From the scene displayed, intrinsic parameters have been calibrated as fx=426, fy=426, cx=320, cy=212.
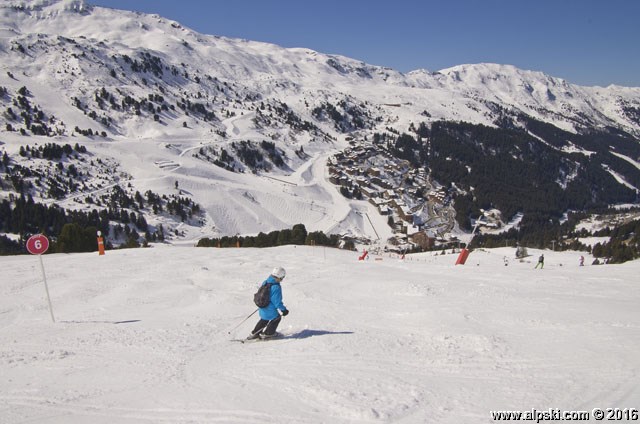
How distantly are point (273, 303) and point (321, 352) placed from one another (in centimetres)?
191

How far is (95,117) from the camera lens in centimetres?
14525

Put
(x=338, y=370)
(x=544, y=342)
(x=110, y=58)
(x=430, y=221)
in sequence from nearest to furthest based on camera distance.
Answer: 1. (x=338, y=370)
2. (x=544, y=342)
3. (x=430, y=221)
4. (x=110, y=58)

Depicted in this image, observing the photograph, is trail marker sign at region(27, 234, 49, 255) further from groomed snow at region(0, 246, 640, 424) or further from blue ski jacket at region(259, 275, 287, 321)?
blue ski jacket at region(259, 275, 287, 321)

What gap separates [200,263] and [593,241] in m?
87.2

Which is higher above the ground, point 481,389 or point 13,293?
point 13,293

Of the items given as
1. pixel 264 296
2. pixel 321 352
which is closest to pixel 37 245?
pixel 264 296

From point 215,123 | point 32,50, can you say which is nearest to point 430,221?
point 215,123

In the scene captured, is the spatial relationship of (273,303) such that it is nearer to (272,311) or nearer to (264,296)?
(272,311)

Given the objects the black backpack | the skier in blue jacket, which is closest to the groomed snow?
the skier in blue jacket

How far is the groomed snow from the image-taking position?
600cm

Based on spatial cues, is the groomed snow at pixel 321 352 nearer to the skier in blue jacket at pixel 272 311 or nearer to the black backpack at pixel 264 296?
the skier in blue jacket at pixel 272 311

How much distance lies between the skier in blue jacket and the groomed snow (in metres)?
0.45

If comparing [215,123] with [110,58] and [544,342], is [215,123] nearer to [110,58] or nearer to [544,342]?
[110,58]

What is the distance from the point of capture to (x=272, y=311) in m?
10.0
